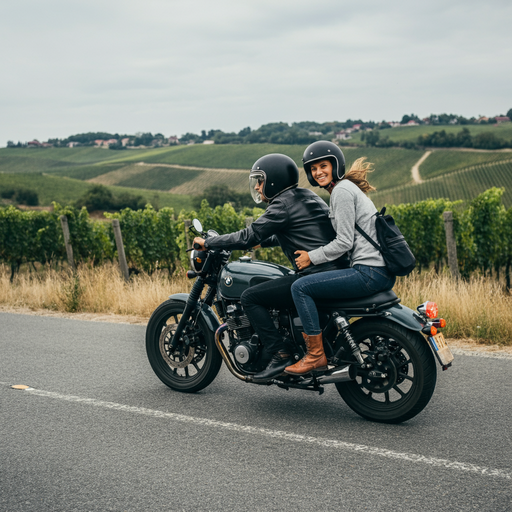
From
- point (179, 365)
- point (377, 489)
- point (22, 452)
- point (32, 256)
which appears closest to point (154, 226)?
point (32, 256)

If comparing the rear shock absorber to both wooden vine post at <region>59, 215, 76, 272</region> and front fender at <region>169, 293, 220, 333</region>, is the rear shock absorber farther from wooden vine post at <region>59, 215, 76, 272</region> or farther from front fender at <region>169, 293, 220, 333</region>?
wooden vine post at <region>59, 215, 76, 272</region>

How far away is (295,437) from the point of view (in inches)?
161

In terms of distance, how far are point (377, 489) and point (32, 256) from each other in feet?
50.5

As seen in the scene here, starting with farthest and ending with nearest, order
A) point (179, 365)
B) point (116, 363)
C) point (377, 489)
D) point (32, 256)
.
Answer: point (32, 256) < point (116, 363) < point (179, 365) < point (377, 489)

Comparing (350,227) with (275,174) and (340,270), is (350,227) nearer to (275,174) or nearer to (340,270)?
(340,270)

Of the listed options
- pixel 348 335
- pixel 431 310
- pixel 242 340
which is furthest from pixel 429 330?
pixel 242 340

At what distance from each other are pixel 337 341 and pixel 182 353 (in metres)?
1.48

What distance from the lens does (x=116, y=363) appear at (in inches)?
248

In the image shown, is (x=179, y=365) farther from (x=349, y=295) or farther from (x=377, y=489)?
(x=377, y=489)

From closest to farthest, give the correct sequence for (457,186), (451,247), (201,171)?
(451,247) → (457,186) → (201,171)

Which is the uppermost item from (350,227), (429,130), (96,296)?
(429,130)

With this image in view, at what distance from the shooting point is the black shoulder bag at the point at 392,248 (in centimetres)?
412

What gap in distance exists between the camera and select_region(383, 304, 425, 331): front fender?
13.3 ft

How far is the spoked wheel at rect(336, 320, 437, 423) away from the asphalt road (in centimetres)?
14
